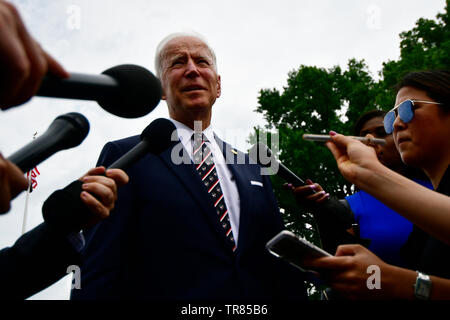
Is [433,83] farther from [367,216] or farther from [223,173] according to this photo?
[223,173]

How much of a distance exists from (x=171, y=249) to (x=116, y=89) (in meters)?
1.23

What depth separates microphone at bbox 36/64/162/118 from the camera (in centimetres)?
93

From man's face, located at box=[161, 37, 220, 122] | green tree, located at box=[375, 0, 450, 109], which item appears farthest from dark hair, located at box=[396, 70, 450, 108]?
green tree, located at box=[375, 0, 450, 109]

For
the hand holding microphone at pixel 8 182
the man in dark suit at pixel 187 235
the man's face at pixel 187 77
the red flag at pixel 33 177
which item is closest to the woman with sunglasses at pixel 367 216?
the man in dark suit at pixel 187 235

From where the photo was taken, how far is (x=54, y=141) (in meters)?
1.15

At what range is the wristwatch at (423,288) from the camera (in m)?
1.81

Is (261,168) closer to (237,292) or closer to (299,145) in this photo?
(237,292)

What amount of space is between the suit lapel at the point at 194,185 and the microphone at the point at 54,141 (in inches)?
41.8

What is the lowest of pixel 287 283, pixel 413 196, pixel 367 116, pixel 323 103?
pixel 287 283

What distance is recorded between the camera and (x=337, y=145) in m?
2.03

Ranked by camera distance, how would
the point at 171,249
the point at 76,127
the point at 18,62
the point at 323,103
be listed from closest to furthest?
1. the point at 18,62
2. the point at 76,127
3. the point at 171,249
4. the point at 323,103

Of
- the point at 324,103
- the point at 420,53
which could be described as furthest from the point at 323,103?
the point at 420,53

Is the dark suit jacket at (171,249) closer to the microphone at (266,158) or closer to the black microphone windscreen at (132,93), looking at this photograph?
the microphone at (266,158)
